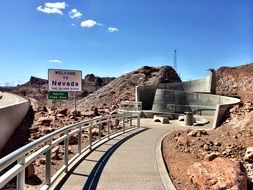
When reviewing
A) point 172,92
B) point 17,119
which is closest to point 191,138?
point 17,119

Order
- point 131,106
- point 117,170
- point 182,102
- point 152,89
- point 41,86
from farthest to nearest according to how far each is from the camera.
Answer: point 41,86, point 152,89, point 131,106, point 182,102, point 117,170

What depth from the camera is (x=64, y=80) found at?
25.0 meters

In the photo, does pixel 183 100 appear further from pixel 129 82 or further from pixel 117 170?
pixel 129 82

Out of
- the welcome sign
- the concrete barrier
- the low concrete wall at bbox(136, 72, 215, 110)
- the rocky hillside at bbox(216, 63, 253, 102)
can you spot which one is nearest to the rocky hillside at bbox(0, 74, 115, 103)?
the rocky hillside at bbox(216, 63, 253, 102)

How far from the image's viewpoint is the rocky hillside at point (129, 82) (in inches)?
2267

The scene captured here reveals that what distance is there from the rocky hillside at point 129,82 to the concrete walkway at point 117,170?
1651 inches

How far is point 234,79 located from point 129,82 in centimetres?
1685

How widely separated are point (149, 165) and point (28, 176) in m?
3.11

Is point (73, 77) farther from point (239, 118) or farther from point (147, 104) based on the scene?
point (147, 104)

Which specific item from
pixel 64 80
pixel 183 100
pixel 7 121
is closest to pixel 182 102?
pixel 183 100

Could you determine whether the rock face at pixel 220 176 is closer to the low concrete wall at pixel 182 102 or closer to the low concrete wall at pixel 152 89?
the low concrete wall at pixel 182 102

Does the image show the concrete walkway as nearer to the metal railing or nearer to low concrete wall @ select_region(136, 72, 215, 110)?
the metal railing

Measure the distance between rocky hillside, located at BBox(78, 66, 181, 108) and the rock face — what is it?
148 feet

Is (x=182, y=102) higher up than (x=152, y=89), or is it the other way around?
(x=152, y=89)
